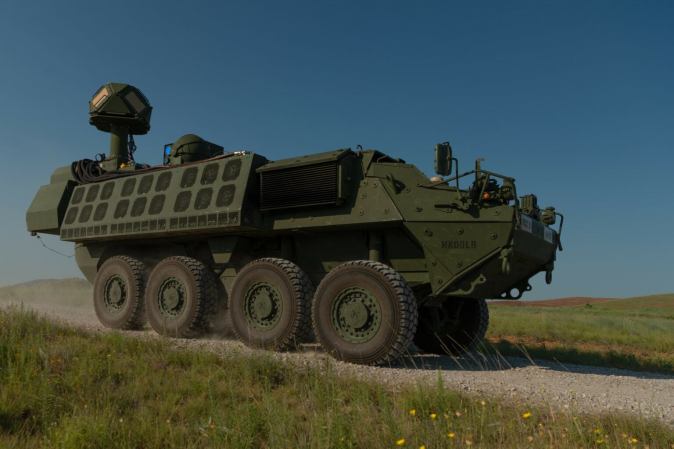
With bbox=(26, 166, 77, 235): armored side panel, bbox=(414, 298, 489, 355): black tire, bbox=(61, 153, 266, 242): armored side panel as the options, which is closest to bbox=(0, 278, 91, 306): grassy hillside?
bbox=(26, 166, 77, 235): armored side panel

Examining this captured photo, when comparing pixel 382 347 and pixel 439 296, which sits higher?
pixel 439 296

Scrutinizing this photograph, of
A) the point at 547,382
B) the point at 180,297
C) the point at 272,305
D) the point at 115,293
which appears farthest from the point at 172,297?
the point at 547,382

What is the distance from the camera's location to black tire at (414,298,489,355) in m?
9.09

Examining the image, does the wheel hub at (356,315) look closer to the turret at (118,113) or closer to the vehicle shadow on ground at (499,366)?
the vehicle shadow on ground at (499,366)

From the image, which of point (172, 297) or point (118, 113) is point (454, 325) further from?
point (118, 113)

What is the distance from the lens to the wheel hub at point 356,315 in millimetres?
7133

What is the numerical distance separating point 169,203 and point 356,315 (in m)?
4.57

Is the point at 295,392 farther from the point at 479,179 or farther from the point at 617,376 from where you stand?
the point at 617,376

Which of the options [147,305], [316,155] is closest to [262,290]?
[316,155]

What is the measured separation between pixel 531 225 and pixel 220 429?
5.36 metres

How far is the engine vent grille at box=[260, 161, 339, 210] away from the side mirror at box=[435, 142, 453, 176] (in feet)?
5.11

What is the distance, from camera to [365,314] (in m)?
7.14

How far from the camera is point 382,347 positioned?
272 inches

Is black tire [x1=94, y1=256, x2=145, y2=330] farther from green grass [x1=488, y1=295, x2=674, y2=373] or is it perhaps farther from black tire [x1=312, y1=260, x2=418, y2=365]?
green grass [x1=488, y1=295, x2=674, y2=373]
